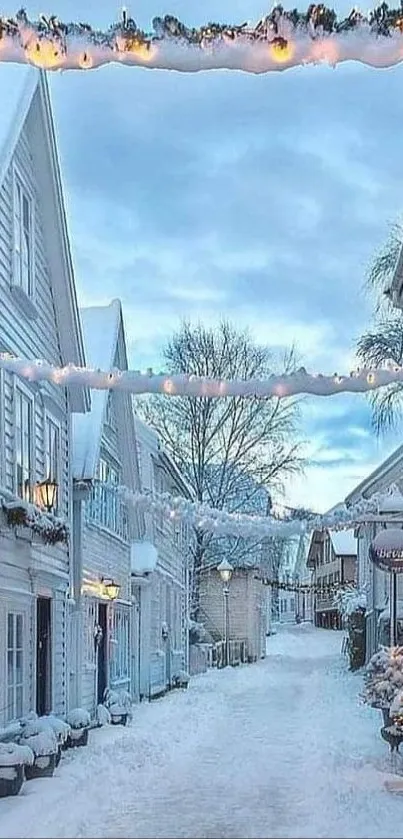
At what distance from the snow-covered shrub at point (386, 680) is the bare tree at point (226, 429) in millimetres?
19491

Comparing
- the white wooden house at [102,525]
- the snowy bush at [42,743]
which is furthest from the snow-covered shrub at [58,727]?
the white wooden house at [102,525]

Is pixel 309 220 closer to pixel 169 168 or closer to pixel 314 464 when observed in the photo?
pixel 169 168

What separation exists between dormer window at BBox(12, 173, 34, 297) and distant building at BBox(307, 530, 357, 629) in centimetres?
2636

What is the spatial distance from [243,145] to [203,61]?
4.41 meters

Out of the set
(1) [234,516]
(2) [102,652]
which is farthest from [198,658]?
(1) [234,516]

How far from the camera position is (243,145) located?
9141mm

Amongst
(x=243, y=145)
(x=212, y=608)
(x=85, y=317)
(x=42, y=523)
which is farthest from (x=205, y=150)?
(x=212, y=608)

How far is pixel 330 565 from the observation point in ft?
187

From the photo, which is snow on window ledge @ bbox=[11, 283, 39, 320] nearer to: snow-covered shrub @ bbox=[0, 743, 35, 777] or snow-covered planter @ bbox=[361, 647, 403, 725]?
snow-covered shrub @ bbox=[0, 743, 35, 777]

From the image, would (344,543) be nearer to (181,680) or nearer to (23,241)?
(181,680)

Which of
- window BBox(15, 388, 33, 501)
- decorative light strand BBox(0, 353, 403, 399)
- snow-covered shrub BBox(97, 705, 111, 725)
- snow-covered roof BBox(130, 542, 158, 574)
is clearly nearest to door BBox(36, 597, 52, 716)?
window BBox(15, 388, 33, 501)

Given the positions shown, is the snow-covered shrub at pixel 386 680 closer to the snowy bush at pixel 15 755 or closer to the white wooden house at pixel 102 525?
the snowy bush at pixel 15 755

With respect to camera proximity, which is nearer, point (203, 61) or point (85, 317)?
point (203, 61)

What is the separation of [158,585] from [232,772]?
16303mm
